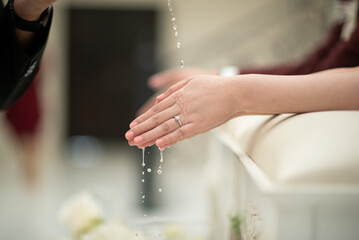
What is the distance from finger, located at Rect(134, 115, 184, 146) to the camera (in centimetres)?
70

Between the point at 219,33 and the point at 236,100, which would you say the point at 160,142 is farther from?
the point at 219,33

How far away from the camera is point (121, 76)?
6930 millimetres

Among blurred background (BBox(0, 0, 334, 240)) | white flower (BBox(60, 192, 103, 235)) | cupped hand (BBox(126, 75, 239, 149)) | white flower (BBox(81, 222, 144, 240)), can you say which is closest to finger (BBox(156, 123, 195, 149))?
cupped hand (BBox(126, 75, 239, 149))

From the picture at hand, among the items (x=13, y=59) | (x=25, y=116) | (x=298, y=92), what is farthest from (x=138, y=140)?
(x=25, y=116)

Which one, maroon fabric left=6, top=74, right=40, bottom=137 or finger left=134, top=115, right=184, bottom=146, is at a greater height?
maroon fabric left=6, top=74, right=40, bottom=137

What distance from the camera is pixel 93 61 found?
22.6 ft

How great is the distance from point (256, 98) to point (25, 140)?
3.70m

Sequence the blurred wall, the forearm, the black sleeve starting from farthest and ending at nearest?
the blurred wall
the black sleeve
the forearm

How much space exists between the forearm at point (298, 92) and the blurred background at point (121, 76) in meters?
2.91

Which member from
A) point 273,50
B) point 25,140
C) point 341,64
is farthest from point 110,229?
point 273,50

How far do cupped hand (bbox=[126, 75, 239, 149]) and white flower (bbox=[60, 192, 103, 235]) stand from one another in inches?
19.0

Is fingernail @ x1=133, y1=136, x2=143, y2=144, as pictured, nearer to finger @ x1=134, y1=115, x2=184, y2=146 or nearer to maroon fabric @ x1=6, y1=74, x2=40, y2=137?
finger @ x1=134, y1=115, x2=184, y2=146

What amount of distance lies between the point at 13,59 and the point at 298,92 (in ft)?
2.07

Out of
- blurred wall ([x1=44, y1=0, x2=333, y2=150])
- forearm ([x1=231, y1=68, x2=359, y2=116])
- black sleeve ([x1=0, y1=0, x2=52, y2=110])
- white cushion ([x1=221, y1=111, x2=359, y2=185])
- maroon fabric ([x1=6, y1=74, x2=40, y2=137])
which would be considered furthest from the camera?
blurred wall ([x1=44, y1=0, x2=333, y2=150])
